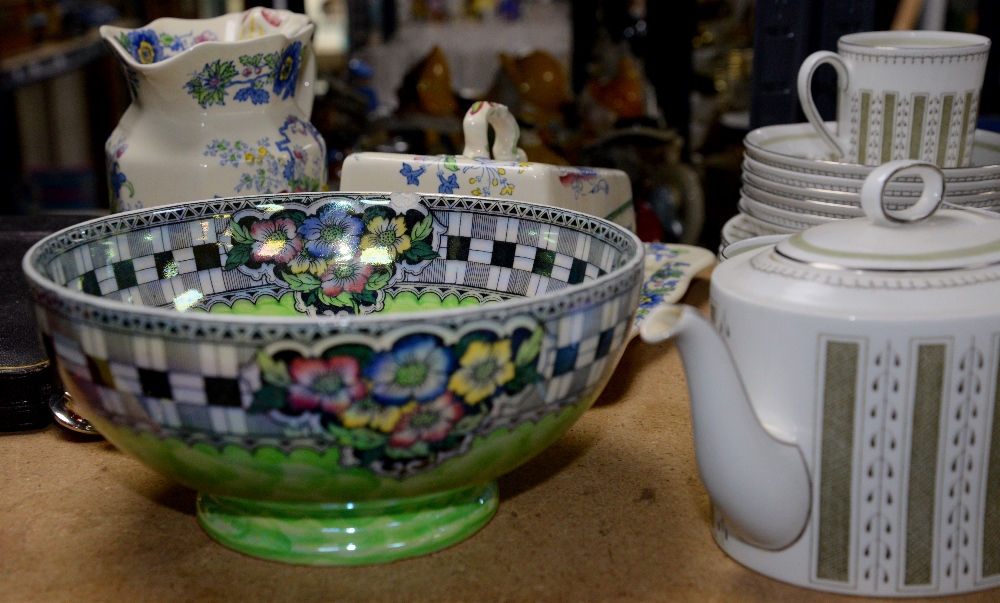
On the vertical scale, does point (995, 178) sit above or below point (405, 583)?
above

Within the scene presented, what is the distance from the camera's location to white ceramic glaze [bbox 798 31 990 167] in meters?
0.68

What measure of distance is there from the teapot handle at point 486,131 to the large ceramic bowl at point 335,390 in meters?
0.21

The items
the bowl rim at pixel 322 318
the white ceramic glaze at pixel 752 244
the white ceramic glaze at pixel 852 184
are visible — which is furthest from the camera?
the white ceramic glaze at pixel 852 184

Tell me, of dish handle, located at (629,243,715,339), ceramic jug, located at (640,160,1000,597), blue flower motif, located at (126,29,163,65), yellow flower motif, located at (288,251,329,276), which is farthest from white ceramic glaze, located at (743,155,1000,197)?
blue flower motif, located at (126,29,163,65)

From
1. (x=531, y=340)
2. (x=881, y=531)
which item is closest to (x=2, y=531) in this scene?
(x=531, y=340)

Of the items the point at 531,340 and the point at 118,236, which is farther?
the point at 118,236

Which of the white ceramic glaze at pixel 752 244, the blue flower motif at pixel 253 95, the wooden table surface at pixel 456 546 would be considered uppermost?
the blue flower motif at pixel 253 95

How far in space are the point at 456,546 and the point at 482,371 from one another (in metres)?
0.13

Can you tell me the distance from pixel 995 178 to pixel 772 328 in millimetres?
347

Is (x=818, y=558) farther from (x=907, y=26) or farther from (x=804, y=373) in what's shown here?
(x=907, y=26)

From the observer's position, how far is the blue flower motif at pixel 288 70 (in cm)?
77

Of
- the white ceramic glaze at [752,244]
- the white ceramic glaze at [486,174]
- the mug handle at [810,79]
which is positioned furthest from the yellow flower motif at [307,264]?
the mug handle at [810,79]

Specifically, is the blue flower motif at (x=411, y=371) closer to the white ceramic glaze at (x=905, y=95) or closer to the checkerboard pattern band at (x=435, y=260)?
the checkerboard pattern band at (x=435, y=260)

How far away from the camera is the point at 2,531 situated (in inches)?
20.5
